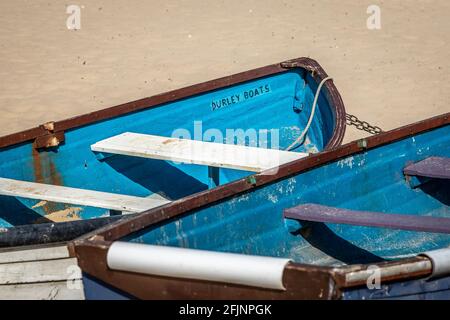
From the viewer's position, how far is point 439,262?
12.1ft

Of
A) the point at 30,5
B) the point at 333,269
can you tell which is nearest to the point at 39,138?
the point at 333,269

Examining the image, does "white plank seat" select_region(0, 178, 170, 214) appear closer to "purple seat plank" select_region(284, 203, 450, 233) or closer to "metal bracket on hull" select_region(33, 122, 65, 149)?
"metal bracket on hull" select_region(33, 122, 65, 149)

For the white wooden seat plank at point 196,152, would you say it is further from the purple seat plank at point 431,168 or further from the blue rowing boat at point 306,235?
the purple seat plank at point 431,168

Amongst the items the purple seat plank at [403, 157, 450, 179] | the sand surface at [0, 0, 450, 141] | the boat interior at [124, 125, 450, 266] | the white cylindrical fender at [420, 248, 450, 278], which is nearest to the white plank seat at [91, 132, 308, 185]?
the boat interior at [124, 125, 450, 266]

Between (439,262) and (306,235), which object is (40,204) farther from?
(439,262)

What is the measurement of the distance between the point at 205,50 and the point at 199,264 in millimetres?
9621

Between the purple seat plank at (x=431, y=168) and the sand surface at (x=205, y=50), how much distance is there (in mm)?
3477

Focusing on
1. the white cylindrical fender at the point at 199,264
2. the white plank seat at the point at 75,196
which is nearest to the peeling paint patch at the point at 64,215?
the white plank seat at the point at 75,196

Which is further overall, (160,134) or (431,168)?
(160,134)

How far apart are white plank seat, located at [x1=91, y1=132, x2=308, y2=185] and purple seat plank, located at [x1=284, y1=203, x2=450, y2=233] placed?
0.55 metres

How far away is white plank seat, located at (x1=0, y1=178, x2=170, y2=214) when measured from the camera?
5.54 meters

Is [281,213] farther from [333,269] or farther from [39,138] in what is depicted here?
[39,138]

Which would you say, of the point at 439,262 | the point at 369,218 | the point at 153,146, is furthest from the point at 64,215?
the point at 439,262
